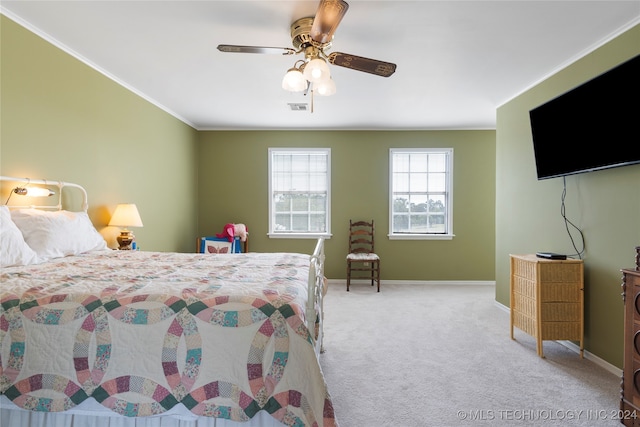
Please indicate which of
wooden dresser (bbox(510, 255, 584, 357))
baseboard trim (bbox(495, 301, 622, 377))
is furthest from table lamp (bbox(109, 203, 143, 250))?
baseboard trim (bbox(495, 301, 622, 377))

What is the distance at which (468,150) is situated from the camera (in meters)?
5.54

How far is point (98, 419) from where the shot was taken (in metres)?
1.52

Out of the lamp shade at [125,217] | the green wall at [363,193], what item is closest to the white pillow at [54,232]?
the lamp shade at [125,217]

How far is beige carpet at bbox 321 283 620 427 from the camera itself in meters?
2.02

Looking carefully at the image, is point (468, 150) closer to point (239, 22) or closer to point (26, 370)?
point (239, 22)

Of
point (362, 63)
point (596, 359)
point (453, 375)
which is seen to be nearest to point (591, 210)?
point (596, 359)

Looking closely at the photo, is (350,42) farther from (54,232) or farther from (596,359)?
(596,359)

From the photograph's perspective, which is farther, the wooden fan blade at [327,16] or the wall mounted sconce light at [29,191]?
the wall mounted sconce light at [29,191]

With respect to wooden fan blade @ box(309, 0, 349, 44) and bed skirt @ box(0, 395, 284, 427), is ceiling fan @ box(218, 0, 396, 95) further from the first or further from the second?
bed skirt @ box(0, 395, 284, 427)

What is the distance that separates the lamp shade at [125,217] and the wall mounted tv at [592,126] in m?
3.84

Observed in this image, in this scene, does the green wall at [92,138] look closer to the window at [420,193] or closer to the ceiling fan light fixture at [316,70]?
the ceiling fan light fixture at [316,70]

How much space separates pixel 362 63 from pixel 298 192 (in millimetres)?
3602

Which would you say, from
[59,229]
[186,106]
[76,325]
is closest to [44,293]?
[76,325]

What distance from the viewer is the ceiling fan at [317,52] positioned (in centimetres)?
196
